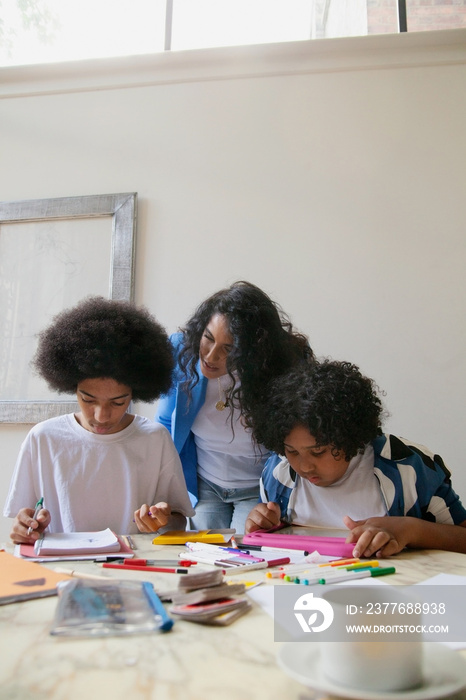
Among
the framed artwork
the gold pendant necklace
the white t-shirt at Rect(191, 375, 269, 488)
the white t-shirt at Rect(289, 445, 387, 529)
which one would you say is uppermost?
the framed artwork

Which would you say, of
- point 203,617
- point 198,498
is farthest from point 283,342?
point 203,617

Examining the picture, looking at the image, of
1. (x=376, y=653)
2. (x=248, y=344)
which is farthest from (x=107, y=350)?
(x=376, y=653)

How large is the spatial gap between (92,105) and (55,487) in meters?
1.98

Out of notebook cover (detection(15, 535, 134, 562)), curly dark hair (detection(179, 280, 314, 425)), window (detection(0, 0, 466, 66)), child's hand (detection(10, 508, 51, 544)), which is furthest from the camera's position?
window (detection(0, 0, 466, 66))

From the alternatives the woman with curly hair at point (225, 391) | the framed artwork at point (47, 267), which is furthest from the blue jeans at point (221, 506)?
the framed artwork at point (47, 267)

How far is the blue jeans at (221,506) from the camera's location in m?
1.76

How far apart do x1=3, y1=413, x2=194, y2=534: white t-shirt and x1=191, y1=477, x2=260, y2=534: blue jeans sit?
23cm

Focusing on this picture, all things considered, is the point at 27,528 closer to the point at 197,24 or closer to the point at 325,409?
the point at 325,409

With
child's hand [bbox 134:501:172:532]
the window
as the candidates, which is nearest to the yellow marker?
child's hand [bbox 134:501:172:532]

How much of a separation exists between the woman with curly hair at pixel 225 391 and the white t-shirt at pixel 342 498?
1.03 feet

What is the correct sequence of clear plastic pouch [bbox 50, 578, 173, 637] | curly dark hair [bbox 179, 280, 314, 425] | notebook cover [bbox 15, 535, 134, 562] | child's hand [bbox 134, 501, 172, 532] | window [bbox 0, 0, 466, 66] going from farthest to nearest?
window [bbox 0, 0, 466, 66]
curly dark hair [bbox 179, 280, 314, 425]
child's hand [bbox 134, 501, 172, 532]
notebook cover [bbox 15, 535, 134, 562]
clear plastic pouch [bbox 50, 578, 173, 637]

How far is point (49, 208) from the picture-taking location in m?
2.65

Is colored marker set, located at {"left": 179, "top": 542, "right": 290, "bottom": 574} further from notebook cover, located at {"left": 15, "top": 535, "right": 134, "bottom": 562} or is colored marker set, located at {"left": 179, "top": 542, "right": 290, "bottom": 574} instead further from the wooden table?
the wooden table

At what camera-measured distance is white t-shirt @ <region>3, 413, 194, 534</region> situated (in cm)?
149
